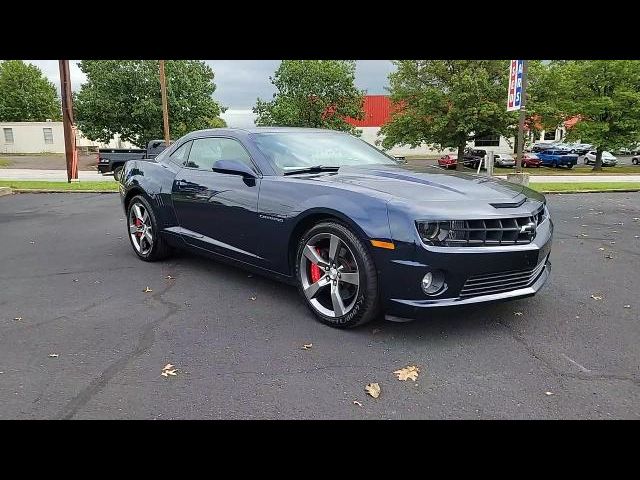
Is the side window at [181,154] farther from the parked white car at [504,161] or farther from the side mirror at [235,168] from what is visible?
the parked white car at [504,161]

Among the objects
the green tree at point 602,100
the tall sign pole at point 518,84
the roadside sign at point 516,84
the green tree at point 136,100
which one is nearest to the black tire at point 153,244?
the tall sign pole at point 518,84

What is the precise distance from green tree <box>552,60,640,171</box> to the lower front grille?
31.9 m

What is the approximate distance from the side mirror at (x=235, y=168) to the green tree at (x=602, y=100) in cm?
3204

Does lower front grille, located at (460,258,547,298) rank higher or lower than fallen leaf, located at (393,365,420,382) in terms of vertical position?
higher

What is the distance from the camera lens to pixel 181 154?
17.3 feet

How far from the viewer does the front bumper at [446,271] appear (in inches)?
125

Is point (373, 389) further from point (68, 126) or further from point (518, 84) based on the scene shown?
point (68, 126)

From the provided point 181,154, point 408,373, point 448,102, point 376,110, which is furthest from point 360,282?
point 376,110

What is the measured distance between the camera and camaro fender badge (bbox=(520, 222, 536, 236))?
11.2ft

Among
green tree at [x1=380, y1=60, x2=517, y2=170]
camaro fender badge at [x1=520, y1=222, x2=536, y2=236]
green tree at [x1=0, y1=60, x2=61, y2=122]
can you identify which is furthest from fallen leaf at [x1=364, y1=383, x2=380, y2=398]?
green tree at [x1=0, y1=60, x2=61, y2=122]

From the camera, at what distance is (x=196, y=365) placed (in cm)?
309

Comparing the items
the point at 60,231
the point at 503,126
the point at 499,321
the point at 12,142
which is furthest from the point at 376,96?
the point at 499,321

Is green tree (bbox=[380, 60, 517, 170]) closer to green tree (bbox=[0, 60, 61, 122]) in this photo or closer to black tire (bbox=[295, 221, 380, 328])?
black tire (bbox=[295, 221, 380, 328])
